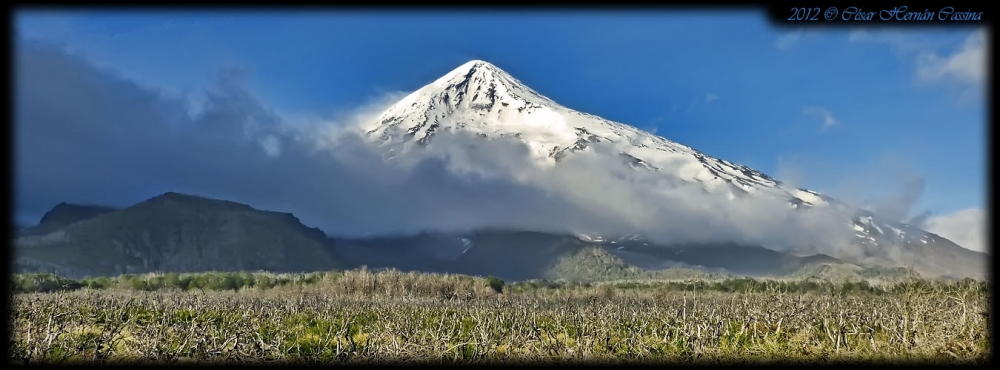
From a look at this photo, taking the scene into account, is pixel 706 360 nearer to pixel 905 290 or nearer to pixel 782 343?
pixel 782 343

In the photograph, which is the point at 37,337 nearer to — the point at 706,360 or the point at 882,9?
the point at 706,360

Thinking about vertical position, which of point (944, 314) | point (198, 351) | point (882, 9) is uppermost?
point (882, 9)

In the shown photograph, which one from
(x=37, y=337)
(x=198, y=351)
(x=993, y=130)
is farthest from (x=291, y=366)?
(x=993, y=130)

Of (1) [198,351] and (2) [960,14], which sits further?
(1) [198,351]

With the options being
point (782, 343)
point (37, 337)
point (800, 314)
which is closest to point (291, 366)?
point (37, 337)

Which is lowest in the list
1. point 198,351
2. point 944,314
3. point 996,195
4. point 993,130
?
point 198,351

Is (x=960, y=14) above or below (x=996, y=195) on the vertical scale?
above

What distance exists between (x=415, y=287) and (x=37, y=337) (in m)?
53.5

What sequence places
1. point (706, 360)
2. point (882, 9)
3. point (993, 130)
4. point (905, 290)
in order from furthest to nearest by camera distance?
point (905, 290), point (706, 360), point (993, 130), point (882, 9)

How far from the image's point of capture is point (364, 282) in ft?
210

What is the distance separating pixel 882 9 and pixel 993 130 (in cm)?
180

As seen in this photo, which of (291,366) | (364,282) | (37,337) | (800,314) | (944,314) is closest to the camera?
(291,366)

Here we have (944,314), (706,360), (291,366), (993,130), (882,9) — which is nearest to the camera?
(882,9)

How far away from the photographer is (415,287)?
64000 millimetres
